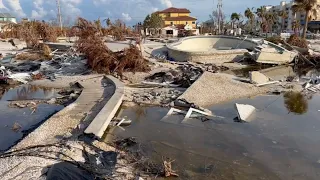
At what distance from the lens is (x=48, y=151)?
23.0 feet

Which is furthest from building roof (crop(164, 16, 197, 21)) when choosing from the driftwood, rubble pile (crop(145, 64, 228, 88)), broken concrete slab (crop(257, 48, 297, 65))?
the driftwood

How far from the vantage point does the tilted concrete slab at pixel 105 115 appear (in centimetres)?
893

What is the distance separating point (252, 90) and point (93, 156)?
10.2m

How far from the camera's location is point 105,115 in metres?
10.2

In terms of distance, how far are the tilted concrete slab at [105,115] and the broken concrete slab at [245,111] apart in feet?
14.9

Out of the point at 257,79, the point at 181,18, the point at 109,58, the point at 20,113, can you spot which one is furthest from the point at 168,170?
the point at 181,18

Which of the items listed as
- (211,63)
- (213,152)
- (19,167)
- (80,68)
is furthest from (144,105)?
(211,63)

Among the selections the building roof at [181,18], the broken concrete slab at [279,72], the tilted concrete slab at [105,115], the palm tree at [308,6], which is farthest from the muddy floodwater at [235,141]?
the building roof at [181,18]

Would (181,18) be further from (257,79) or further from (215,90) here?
(215,90)

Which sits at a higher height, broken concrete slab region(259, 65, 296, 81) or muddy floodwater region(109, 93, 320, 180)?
broken concrete slab region(259, 65, 296, 81)

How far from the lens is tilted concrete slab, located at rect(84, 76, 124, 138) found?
29.3 feet

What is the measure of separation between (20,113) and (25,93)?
4054mm

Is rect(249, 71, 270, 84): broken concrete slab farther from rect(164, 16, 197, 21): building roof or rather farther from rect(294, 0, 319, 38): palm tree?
rect(164, 16, 197, 21): building roof

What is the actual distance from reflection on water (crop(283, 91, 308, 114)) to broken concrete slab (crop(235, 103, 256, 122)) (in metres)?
1.81
